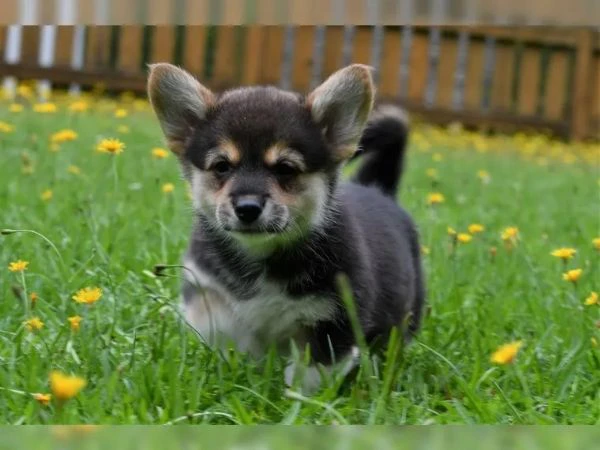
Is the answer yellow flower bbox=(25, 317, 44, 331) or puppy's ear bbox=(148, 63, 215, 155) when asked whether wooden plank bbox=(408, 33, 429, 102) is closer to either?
puppy's ear bbox=(148, 63, 215, 155)

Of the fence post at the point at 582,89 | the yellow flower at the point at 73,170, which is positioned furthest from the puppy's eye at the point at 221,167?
the fence post at the point at 582,89

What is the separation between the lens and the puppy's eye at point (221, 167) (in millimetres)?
3289

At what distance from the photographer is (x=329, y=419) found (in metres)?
2.66

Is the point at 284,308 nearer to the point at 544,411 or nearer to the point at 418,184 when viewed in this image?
the point at 544,411

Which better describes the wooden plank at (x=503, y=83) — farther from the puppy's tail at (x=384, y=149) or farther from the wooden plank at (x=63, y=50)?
the puppy's tail at (x=384, y=149)

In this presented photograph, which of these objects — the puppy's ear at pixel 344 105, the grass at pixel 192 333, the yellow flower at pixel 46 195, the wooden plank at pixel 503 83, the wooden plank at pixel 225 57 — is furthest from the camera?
the wooden plank at pixel 503 83

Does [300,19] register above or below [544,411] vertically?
above

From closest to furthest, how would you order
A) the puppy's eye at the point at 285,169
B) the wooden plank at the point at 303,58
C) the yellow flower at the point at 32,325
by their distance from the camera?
1. the yellow flower at the point at 32,325
2. the puppy's eye at the point at 285,169
3. the wooden plank at the point at 303,58

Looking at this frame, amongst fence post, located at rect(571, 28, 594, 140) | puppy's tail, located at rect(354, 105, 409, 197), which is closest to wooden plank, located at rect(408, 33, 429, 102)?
fence post, located at rect(571, 28, 594, 140)

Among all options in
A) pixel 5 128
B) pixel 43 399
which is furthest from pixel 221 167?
pixel 5 128

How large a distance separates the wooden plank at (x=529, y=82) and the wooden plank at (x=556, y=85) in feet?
0.60

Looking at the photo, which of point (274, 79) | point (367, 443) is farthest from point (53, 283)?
point (274, 79)

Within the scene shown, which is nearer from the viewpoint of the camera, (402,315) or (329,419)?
(329,419)

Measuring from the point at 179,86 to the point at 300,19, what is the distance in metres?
0.90
